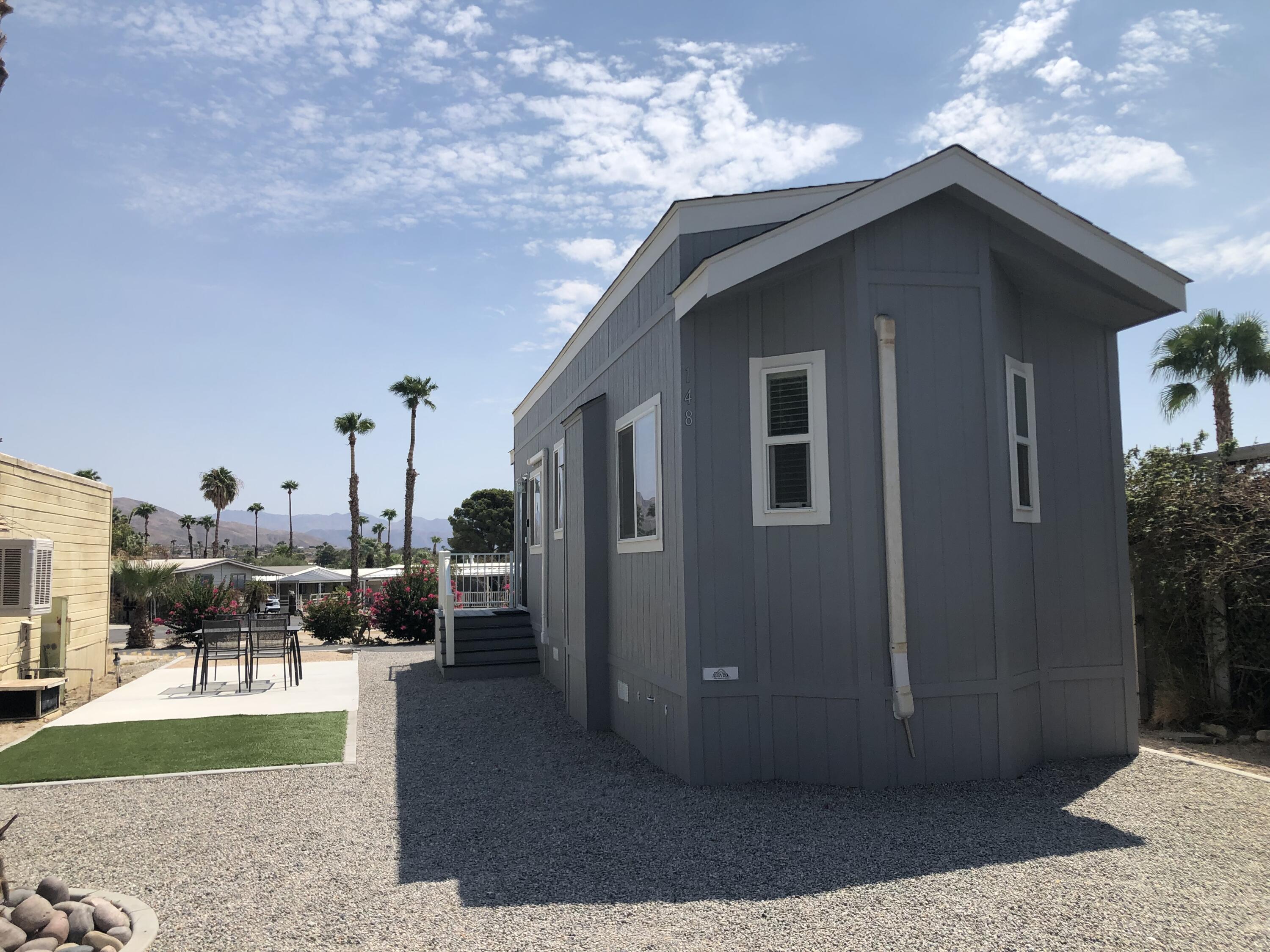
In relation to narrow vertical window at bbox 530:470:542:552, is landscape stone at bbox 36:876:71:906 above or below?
below

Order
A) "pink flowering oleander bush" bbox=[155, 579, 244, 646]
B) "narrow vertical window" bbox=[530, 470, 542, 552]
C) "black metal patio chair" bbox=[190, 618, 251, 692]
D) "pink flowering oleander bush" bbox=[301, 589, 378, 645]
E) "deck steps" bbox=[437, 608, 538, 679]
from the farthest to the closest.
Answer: "pink flowering oleander bush" bbox=[301, 589, 378, 645] → "pink flowering oleander bush" bbox=[155, 579, 244, 646] → "narrow vertical window" bbox=[530, 470, 542, 552] → "deck steps" bbox=[437, 608, 538, 679] → "black metal patio chair" bbox=[190, 618, 251, 692]

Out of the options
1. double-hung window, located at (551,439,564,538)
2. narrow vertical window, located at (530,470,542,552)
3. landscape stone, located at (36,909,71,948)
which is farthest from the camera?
narrow vertical window, located at (530,470,542,552)

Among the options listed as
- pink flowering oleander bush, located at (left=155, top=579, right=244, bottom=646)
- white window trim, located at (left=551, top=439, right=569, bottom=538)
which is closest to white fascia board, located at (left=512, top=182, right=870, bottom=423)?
white window trim, located at (left=551, top=439, right=569, bottom=538)

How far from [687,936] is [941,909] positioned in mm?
1173

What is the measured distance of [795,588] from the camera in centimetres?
606

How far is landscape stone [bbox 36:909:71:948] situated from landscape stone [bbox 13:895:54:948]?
0.01 m

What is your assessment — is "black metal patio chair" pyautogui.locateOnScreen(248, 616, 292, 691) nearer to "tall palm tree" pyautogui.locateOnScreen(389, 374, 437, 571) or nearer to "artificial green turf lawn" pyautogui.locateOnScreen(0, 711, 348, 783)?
"artificial green turf lawn" pyautogui.locateOnScreen(0, 711, 348, 783)

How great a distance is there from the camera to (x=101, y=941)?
3.41m

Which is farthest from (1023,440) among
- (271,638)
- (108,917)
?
(271,638)

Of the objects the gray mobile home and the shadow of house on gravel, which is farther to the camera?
the gray mobile home

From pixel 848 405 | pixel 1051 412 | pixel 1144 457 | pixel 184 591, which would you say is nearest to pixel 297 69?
pixel 848 405

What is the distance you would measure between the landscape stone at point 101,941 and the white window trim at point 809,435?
14.3 ft

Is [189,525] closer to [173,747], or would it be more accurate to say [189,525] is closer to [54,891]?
[173,747]

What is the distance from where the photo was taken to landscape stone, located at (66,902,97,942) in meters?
3.38
